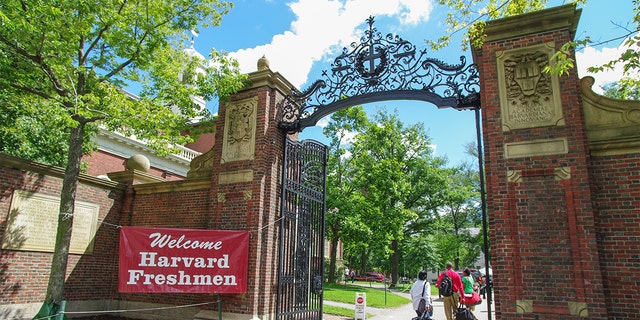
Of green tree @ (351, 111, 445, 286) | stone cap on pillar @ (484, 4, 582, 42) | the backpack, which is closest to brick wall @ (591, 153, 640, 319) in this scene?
stone cap on pillar @ (484, 4, 582, 42)

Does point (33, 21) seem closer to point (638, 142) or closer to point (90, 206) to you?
point (90, 206)

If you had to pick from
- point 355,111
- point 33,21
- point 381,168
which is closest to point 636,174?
point 33,21

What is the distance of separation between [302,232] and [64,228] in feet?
16.1

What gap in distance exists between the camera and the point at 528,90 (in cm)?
698

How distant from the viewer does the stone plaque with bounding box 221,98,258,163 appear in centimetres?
925

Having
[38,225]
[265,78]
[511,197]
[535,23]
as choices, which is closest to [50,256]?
[38,225]

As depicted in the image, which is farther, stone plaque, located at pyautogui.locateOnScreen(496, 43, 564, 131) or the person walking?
the person walking

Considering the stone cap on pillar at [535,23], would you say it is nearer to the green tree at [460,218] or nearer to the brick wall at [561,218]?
the brick wall at [561,218]

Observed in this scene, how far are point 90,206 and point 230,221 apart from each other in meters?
4.18

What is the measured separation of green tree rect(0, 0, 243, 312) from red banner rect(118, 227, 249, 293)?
1364 millimetres

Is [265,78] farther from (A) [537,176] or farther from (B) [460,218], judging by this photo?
(B) [460,218]

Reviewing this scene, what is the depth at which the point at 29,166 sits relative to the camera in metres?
9.14

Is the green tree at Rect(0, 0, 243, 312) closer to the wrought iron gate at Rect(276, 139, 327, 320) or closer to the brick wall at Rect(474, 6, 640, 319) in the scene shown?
the wrought iron gate at Rect(276, 139, 327, 320)

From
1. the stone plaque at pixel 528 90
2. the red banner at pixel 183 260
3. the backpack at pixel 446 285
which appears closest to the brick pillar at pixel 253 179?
the red banner at pixel 183 260
